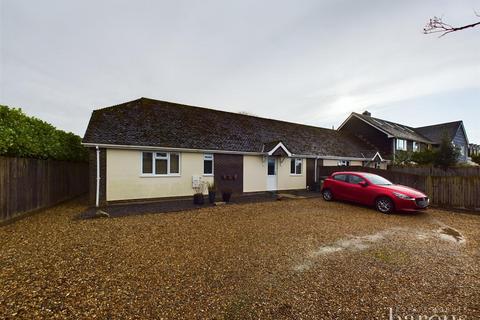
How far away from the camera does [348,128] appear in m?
27.8

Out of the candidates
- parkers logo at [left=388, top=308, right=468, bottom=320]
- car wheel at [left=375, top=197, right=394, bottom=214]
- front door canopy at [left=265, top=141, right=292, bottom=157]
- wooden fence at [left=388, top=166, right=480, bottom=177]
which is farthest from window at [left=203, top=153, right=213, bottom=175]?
wooden fence at [left=388, top=166, right=480, bottom=177]

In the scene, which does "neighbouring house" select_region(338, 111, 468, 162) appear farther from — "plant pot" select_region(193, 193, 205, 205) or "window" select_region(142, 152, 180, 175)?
"window" select_region(142, 152, 180, 175)

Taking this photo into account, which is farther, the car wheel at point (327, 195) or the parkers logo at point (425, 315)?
the car wheel at point (327, 195)

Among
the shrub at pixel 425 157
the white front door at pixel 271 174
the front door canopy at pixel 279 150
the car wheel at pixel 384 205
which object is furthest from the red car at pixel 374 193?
the shrub at pixel 425 157

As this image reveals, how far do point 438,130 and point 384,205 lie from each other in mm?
32724

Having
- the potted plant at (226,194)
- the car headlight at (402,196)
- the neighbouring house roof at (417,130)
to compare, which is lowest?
the potted plant at (226,194)

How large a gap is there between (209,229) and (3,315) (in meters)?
4.29

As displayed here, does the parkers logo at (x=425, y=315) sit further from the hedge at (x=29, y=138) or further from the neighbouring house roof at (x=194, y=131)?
the neighbouring house roof at (x=194, y=131)

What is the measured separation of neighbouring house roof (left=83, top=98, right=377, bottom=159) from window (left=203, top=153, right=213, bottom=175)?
1.86ft

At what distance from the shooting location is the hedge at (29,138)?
6.62m

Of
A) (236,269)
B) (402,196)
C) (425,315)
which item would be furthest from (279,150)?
(425,315)

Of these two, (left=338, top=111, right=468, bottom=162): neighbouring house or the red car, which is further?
(left=338, top=111, right=468, bottom=162): neighbouring house

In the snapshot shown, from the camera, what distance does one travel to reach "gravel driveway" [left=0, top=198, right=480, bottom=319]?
9.16 ft

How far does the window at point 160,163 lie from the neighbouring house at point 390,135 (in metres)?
23.0
